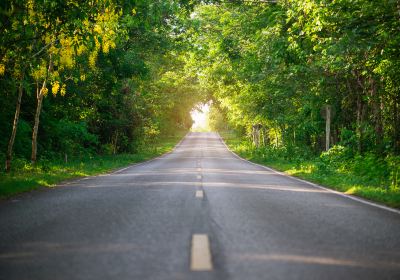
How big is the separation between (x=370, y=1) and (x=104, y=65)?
15959mm

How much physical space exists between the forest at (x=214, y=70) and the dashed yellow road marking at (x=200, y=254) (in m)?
5.82

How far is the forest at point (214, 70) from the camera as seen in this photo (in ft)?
36.9

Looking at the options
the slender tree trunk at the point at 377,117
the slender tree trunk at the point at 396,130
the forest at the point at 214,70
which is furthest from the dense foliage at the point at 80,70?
the slender tree trunk at the point at 396,130

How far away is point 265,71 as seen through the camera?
21.9 metres

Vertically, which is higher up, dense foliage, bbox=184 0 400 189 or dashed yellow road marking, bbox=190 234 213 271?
dense foliage, bbox=184 0 400 189

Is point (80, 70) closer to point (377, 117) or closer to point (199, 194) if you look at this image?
point (199, 194)

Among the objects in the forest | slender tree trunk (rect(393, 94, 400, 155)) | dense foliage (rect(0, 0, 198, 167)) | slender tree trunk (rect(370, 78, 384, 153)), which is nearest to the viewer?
dense foliage (rect(0, 0, 198, 167))

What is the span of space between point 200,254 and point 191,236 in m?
0.97

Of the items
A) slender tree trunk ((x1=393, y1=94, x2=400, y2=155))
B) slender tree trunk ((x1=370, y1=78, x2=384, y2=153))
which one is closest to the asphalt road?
slender tree trunk ((x1=393, y1=94, x2=400, y2=155))

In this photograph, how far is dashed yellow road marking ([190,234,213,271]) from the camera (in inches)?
176

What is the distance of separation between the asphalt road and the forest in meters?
3.48

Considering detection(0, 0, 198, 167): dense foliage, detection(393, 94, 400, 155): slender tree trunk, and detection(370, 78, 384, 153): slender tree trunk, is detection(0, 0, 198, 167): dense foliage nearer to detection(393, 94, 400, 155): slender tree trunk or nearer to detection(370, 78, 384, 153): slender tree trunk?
detection(370, 78, 384, 153): slender tree trunk

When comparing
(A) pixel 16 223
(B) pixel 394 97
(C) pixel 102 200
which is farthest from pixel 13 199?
(B) pixel 394 97

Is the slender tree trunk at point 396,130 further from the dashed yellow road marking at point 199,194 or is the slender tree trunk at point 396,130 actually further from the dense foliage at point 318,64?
the dashed yellow road marking at point 199,194
